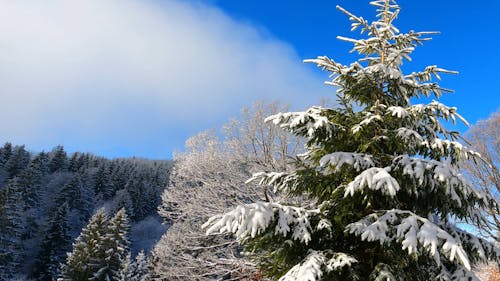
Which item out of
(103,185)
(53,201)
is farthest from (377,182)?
(103,185)

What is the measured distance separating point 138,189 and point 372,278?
6834 cm

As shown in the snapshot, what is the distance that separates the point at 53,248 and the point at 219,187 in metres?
35.3

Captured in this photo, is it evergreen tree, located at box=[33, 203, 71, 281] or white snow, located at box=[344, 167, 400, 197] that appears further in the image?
evergreen tree, located at box=[33, 203, 71, 281]

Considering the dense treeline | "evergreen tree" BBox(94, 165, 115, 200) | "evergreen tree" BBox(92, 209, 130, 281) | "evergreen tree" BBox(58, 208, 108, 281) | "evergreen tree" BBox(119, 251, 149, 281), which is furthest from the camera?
"evergreen tree" BBox(94, 165, 115, 200)

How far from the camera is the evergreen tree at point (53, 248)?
41.9m

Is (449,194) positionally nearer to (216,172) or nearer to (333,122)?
(333,122)

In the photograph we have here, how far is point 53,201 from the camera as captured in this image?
68750mm

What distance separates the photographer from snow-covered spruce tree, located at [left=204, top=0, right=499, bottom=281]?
4.22 m

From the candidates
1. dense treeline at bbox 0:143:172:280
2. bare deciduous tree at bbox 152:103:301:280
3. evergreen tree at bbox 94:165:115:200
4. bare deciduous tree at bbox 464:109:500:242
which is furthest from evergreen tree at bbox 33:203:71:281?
bare deciduous tree at bbox 464:109:500:242

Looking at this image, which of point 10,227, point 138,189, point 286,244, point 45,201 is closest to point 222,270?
point 286,244

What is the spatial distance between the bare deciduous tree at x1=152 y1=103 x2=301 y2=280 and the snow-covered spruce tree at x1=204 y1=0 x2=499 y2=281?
917 cm

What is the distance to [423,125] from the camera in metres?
5.35

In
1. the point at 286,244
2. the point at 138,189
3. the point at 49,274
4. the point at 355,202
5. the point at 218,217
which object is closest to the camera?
the point at 218,217

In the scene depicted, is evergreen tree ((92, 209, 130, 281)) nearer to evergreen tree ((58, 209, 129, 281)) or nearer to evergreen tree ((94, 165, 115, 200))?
evergreen tree ((58, 209, 129, 281))
